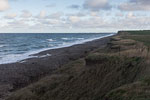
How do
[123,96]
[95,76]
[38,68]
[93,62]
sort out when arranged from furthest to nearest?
1. [38,68]
2. [93,62]
3. [95,76]
4. [123,96]

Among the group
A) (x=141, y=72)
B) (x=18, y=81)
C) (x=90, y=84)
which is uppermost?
(x=141, y=72)

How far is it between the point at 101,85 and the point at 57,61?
1918 cm

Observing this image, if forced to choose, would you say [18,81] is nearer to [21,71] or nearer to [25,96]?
[21,71]

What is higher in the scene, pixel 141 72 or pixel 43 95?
pixel 141 72

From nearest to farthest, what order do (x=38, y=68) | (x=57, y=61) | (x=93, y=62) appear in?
(x=93, y=62)
(x=38, y=68)
(x=57, y=61)

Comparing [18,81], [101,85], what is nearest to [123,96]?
[101,85]

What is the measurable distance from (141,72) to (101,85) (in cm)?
238

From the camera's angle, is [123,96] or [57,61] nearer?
[123,96]

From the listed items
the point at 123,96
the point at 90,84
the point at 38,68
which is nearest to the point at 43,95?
the point at 90,84

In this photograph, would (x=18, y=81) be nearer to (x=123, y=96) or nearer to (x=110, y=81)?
(x=110, y=81)

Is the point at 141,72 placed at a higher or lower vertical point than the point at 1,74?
higher

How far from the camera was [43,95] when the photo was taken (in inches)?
499

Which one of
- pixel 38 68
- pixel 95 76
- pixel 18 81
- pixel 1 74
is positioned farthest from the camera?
pixel 38 68

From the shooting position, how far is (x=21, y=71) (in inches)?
945
